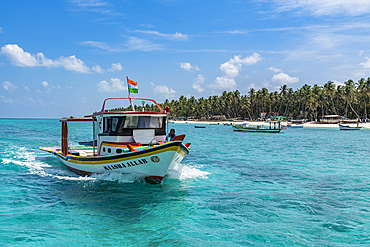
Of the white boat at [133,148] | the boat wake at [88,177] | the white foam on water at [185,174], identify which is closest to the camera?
the white boat at [133,148]

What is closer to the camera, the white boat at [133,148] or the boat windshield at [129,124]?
the white boat at [133,148]

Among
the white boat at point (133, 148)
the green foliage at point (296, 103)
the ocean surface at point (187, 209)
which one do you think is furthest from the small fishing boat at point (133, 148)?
the green foliage at point (296, 103)

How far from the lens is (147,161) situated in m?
12.7

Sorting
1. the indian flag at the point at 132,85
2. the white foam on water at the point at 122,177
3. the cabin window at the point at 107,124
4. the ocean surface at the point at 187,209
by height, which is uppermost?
the indian flag at the point at 132,85

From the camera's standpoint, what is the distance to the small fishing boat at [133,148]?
1268 cm

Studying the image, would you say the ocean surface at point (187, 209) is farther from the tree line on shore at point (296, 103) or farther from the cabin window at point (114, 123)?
the tree line on shore at point (296, 103)

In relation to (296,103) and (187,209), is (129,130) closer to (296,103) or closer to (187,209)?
(187,209)

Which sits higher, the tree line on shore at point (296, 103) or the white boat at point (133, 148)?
the tree line on shore at point (296, 103)

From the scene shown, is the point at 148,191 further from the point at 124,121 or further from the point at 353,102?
the point at 353,102

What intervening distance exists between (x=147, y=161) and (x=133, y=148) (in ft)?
4.86

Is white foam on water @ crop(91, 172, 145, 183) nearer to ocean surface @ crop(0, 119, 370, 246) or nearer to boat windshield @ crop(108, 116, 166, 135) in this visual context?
ocean surface @ crop(0, 119, 370, 246)

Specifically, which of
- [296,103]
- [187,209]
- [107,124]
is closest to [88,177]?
[107,124]

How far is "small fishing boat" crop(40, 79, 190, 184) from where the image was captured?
12.7 metres

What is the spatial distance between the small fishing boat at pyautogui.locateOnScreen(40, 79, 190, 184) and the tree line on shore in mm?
97204
